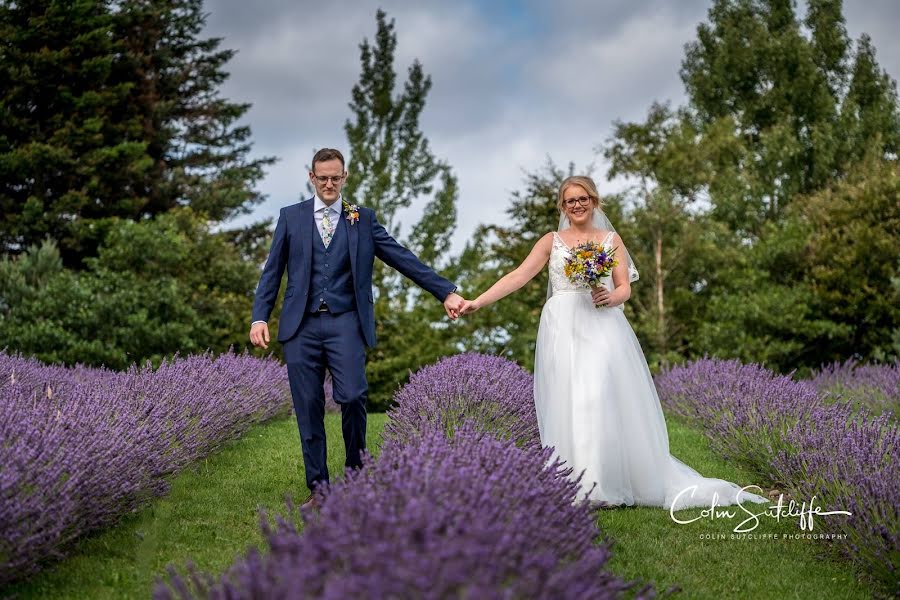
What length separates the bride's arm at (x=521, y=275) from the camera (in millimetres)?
5375

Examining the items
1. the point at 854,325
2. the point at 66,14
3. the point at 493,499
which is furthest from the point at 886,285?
the point at 66,14

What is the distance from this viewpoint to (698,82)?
2717cm

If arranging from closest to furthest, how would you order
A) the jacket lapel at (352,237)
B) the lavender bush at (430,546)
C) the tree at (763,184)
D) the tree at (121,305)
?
the lavender bush at (430,546)
the jacket lapel at (352,237)
the tree at (121,305)
the tree at (763,184)

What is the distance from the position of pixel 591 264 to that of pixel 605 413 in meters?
0.91

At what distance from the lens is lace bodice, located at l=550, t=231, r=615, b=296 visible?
5422 mm

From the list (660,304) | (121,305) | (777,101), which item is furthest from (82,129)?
(777,101)

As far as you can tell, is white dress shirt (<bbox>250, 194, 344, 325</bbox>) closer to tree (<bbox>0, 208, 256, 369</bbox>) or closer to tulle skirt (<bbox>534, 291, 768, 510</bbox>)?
tulle skirt (<bbox>534, 291, 768, 510</bbox>)

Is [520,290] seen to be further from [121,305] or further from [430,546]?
[430,546]

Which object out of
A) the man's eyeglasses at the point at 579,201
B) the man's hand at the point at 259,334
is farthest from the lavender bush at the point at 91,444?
the man's eyeglasses at the point at 579,201

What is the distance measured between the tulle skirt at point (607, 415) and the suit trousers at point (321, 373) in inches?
48.7

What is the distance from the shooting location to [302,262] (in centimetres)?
461

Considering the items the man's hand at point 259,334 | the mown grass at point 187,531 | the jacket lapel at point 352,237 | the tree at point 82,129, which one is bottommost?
the mown grass at point 187,531

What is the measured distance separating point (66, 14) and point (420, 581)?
20.1 m

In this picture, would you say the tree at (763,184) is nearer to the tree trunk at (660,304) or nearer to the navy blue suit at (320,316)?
the tree trunk at (660,304)
